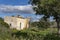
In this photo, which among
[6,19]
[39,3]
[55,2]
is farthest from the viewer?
[6,19]

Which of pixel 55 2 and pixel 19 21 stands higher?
pixel 55 2

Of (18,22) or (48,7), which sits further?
(18,22)

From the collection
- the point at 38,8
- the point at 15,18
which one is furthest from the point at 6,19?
the point at 38,8

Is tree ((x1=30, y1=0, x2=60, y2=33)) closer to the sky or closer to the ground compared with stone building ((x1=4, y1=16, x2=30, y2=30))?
closer to the sky

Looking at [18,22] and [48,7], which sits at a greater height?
[48,7]

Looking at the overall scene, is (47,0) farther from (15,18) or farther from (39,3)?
(15,18)

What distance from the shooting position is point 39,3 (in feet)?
87.2

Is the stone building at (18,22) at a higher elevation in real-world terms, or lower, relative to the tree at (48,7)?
lower

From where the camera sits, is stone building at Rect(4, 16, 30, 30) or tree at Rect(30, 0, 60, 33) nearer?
tree at Rect(30, 0, 60, 33)

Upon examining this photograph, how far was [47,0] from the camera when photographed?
25078mm

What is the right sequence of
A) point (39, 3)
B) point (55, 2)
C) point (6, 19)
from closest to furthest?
point (55, 2)
point (39, 3)
point (6, 19)

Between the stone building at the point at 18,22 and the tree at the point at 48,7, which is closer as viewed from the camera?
the tree at the point at 48,7

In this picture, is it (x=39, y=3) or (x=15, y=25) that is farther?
(x=15, y=25)

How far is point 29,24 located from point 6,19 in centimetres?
935
